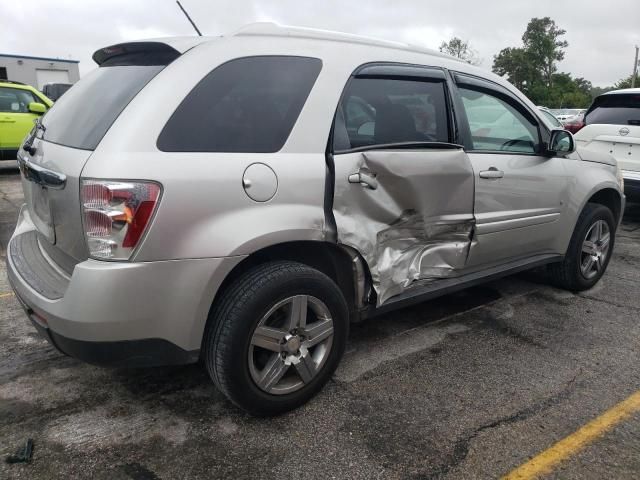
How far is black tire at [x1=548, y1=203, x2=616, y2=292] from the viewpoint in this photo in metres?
4.27

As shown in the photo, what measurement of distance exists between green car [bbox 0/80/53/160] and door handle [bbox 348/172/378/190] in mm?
8920

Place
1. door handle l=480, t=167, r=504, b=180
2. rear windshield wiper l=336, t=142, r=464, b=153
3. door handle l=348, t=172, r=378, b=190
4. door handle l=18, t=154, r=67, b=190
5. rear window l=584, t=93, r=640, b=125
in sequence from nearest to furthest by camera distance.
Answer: door handle l=18, t=154, r=67, b=190 < door handle l=348, t=172, r=378, b=190 < rear windshield wiper l=336, t=142, r=464, b=153 < door handle l=480, t=167, r=504, b=180 < rear window l=584, t=93, r=640, b=125

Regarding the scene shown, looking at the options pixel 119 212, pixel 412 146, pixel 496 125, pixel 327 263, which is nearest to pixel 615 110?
pixel 496 125

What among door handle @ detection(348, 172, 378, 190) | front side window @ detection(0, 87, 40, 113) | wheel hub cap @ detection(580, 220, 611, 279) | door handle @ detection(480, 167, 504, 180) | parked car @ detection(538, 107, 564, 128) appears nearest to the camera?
door handle @ detection(348, 172, 378, 190)

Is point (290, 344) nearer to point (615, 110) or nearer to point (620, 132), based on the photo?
point (620, 132)

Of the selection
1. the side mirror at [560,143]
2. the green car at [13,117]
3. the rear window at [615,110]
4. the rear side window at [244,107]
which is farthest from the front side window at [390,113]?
the green car at [13,117]

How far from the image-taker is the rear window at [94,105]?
231 centimetres

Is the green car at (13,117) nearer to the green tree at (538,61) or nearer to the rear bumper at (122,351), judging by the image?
the rear bumper at (122,351)

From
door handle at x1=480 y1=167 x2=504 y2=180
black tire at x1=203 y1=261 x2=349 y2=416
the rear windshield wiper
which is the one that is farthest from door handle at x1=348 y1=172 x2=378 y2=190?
door handle at x1=480 y1=167 x2=504 y2=180

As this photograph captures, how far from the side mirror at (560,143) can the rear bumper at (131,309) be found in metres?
2.65

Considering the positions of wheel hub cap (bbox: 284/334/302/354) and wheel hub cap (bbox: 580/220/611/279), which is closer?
wheel hub cap (bbox: 284/334/302/354)

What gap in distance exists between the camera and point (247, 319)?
7.51ft

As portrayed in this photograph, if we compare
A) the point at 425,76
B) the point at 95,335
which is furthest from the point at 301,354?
the point at 425,76

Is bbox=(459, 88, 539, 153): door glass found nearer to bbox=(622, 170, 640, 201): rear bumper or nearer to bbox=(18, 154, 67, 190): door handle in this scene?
bbox=(18, 154, 67, 190): door handle
